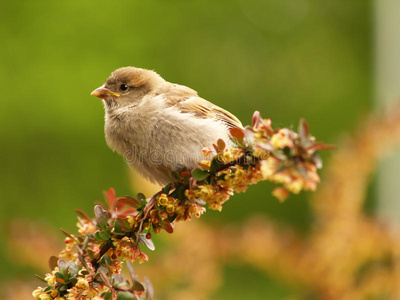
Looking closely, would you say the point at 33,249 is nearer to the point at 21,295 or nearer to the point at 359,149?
the point at 21,295

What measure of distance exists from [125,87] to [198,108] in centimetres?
27

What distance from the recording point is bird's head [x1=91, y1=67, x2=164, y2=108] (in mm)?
1692

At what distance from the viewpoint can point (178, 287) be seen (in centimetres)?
230

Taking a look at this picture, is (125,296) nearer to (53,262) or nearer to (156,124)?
(53,262)

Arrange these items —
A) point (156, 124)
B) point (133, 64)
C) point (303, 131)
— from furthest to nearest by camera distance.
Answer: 1. point (133, 64)
2. point (156, 124)
3. point (303, 131)

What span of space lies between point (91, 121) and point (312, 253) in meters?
1.92

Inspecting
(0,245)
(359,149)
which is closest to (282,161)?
(359,149)

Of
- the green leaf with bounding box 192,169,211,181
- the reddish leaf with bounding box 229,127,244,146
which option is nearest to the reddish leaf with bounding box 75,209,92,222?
the green leaf with bounding box 192,169,211,181

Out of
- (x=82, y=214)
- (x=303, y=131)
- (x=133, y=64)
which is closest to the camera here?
(x=303, y=131)

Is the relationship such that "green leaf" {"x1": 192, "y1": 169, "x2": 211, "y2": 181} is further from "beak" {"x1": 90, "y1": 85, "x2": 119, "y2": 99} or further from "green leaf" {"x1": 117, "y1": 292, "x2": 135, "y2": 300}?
"beak" {"x1": 90, "y1": 85, "x2": 119, "y2": 99}

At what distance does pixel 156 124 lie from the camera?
155cm

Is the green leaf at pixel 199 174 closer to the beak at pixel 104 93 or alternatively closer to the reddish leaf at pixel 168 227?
the reddish leaf at pixel 168 227

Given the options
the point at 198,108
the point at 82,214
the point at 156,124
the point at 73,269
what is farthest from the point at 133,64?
the point at 73,269

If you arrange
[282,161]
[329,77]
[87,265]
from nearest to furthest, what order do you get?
[282,161], [87,265], [329,77]
